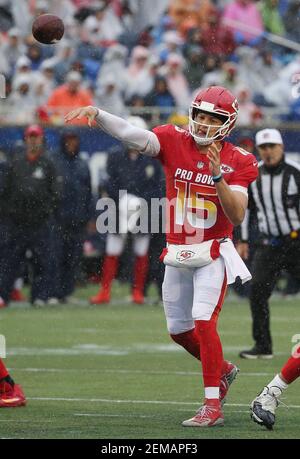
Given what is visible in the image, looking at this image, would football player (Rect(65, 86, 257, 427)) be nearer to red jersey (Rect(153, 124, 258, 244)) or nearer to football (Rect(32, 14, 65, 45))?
red jersey (Rect(153, 124, 258, 244))

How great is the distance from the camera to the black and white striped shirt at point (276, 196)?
1198cm

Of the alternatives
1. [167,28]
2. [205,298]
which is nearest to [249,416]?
[205,298]

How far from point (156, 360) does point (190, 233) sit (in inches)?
126

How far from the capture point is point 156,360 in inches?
440

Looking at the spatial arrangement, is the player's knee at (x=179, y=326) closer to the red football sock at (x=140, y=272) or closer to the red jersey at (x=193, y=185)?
the red jersey at (x=193, y=185)

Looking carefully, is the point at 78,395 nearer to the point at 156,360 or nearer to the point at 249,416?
the point at 249,416

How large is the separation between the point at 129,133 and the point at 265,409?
1.75 metres

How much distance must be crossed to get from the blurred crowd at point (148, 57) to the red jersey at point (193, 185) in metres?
8.98

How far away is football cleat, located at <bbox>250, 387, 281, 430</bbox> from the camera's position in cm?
745

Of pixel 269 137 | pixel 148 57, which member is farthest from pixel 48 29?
pixel 148 57

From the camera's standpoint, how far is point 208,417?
7.71 m

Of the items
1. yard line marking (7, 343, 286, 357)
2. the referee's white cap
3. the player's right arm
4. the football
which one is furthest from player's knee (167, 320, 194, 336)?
the referee's white cap

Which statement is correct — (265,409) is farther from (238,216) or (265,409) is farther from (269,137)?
(269,137)

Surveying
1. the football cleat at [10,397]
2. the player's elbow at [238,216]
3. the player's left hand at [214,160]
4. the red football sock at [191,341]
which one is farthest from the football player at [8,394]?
the player's left hand at [214,160]
